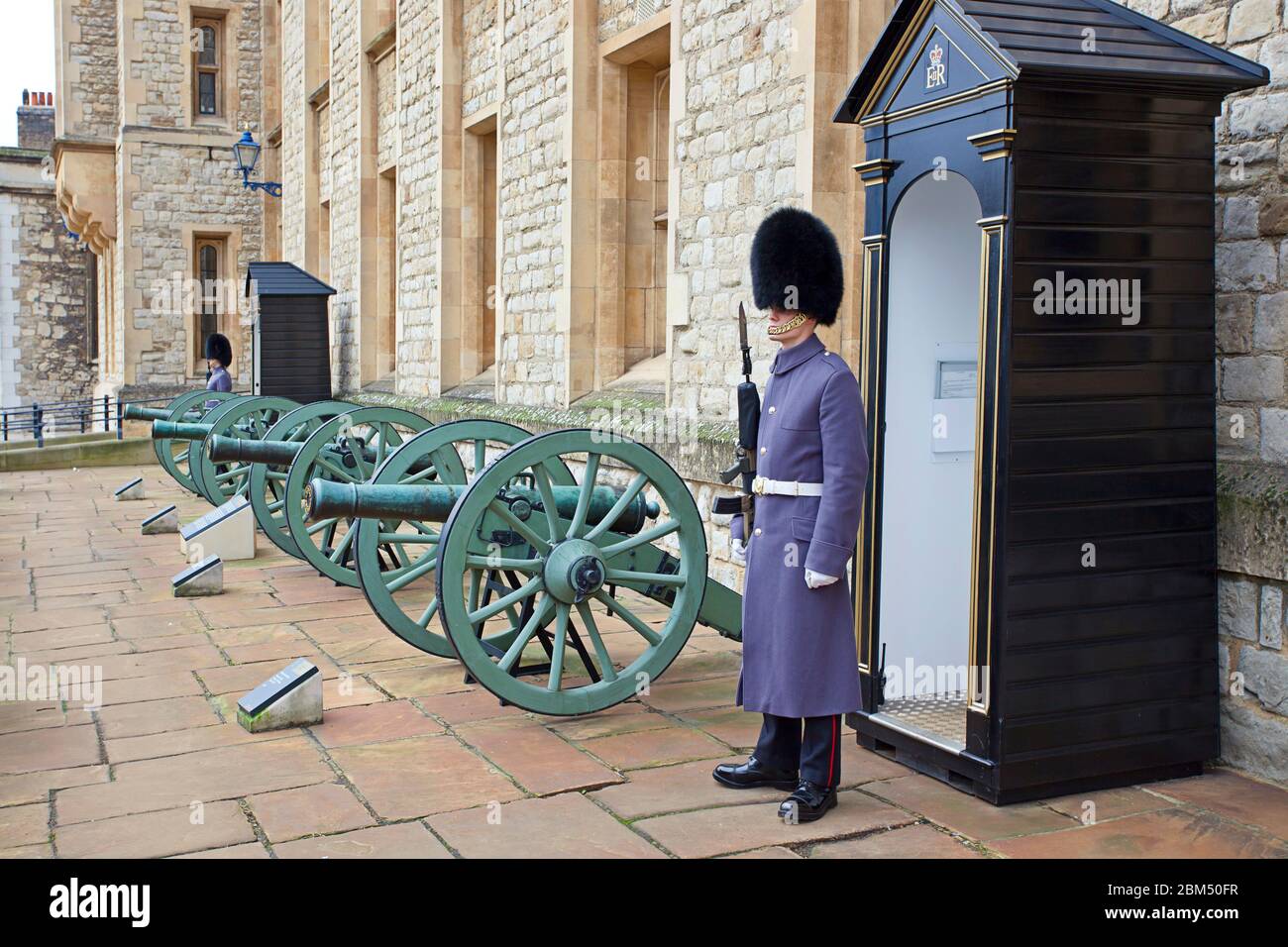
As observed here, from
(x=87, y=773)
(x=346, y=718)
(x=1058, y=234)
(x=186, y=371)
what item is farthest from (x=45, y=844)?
(x=186, y=371)

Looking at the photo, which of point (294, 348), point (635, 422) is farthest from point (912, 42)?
point (294, 348)

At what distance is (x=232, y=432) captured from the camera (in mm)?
9695

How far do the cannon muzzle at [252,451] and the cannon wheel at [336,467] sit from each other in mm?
Result: 120

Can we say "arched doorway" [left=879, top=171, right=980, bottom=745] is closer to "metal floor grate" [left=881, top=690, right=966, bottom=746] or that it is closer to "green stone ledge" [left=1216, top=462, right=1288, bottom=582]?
"metal floor grate" [left=881, top=690, right=966, bottom=746]

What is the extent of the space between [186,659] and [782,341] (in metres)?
3.23

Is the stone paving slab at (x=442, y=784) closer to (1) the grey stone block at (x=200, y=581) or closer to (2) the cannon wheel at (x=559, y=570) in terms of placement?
(2) the cannon wheel at (x=559, y=570)

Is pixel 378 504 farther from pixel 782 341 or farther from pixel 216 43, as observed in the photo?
pixel 216 43

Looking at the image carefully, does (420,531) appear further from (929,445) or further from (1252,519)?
(1252,519)

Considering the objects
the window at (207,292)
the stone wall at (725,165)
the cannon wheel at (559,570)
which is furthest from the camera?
the window at (207,292)

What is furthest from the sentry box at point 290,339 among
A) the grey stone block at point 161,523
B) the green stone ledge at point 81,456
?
the grey stone block at point 161,523

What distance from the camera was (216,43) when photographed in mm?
21344

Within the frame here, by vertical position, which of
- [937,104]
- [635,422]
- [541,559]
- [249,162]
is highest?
[249,162]

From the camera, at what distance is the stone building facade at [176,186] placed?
20.5m

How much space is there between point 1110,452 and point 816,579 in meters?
0.96
